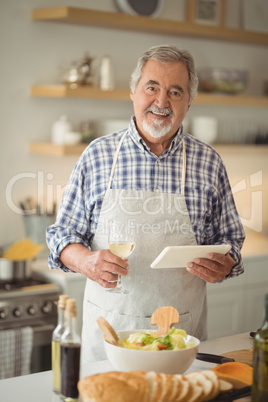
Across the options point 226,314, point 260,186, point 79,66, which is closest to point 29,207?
point 79,66

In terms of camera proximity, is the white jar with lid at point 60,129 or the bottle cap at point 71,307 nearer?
the bottle cap at point 71,307

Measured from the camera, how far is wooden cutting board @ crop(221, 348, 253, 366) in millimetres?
1919

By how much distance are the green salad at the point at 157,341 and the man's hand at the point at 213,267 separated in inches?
15.8

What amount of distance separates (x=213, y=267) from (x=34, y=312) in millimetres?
1472

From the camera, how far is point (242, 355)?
1.96 m

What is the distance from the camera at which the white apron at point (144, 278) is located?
2393 mm

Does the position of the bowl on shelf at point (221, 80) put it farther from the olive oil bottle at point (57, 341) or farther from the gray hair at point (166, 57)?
the olive oil bottle at point (57, 341)

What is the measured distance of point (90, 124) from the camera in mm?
4152

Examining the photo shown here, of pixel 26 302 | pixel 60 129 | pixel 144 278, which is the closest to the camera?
pixel 144 278

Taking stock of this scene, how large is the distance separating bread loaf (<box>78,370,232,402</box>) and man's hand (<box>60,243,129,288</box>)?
0.67 meters

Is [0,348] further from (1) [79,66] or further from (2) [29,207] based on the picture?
(1) [79,66]

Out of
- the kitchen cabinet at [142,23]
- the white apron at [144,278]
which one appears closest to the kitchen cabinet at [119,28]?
the kitchen cabinet at [142,23]

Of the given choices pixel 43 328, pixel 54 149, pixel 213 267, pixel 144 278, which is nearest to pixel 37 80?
pixel 54 149

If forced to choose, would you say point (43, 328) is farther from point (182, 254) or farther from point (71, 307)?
point (71, 307)
